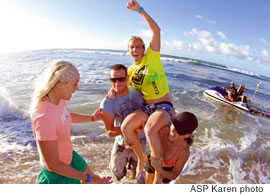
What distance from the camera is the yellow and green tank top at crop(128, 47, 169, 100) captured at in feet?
10.4

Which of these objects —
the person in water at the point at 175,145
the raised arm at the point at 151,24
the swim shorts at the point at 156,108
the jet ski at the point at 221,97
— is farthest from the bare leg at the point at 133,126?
the jet ski at the point at 221,97

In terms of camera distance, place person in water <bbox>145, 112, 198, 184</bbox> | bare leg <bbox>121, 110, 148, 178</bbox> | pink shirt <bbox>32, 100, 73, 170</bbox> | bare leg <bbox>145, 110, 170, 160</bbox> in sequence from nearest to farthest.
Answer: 1. pink shirt <bbox>32, 100, 73, 170</bbox>
2. person in water <bbox>145, 112, 198, 184</bbox>
3. bare leg <bbox>145, 110, 170, 160</bbox>
4. bare leg <bbox>121, 110, 148, 178</bbox>

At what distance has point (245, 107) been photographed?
44.3 feet

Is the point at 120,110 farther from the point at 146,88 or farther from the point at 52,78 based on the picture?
the point at 52,78

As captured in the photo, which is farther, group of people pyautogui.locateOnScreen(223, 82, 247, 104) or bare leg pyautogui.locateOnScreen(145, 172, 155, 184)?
group of people pyautogui.locateOnScreen(223, 82, 247, 104)

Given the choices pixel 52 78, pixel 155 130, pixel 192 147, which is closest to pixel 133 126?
pixel 155 130

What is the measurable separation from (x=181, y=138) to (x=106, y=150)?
388 cm

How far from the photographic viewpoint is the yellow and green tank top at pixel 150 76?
316cm

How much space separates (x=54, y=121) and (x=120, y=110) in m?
1.51

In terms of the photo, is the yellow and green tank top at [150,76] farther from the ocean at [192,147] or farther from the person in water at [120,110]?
the ocean at [192,147]

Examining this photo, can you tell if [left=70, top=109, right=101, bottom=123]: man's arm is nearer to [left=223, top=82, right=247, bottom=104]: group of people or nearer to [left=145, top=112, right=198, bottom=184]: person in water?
[left=145, top=112, right=198, bottom=184]: person in water

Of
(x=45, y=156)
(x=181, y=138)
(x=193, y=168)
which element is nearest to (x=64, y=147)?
(x=45, y=156)

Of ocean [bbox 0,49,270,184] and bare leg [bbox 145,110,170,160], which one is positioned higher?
bare leg [bbox 145,110,170,160]

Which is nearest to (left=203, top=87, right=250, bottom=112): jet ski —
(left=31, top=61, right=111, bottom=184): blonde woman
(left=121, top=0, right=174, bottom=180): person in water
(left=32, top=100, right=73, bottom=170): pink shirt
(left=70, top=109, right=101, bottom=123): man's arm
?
(left=121, top=0, right=174, bottom=180): person in water
